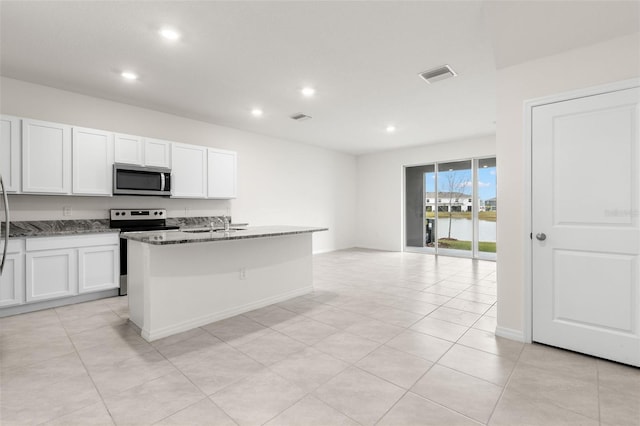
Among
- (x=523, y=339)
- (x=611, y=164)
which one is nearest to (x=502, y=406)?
(x=523, y=339)

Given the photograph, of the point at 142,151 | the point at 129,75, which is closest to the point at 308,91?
the point at 129,75

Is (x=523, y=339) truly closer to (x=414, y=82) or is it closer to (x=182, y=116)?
(x=414, y=82)

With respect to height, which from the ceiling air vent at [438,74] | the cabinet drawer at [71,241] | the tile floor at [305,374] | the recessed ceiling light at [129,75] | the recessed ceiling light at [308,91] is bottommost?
the tile floor at [305,374]

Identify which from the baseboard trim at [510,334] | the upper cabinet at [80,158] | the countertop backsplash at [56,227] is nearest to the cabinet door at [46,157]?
the upper cabinet at [80,158]

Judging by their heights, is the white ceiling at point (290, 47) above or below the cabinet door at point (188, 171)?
above

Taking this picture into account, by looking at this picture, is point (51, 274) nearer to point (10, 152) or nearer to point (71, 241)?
point (71, 241)

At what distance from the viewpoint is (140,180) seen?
4277 mm

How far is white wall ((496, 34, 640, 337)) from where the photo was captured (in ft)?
7.98

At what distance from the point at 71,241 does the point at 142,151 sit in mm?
1502

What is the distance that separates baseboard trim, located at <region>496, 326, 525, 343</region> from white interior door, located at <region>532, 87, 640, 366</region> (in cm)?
10

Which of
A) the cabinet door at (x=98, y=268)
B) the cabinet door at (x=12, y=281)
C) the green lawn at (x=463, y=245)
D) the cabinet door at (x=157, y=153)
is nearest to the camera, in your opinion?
the cabinet door at (x=12, y=281)

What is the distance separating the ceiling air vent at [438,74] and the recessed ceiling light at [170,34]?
2.67 meters

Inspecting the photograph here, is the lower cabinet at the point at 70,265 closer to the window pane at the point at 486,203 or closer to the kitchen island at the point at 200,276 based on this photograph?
the kitchen island at the point at 200,276

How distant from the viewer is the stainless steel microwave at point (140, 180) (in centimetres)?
407
